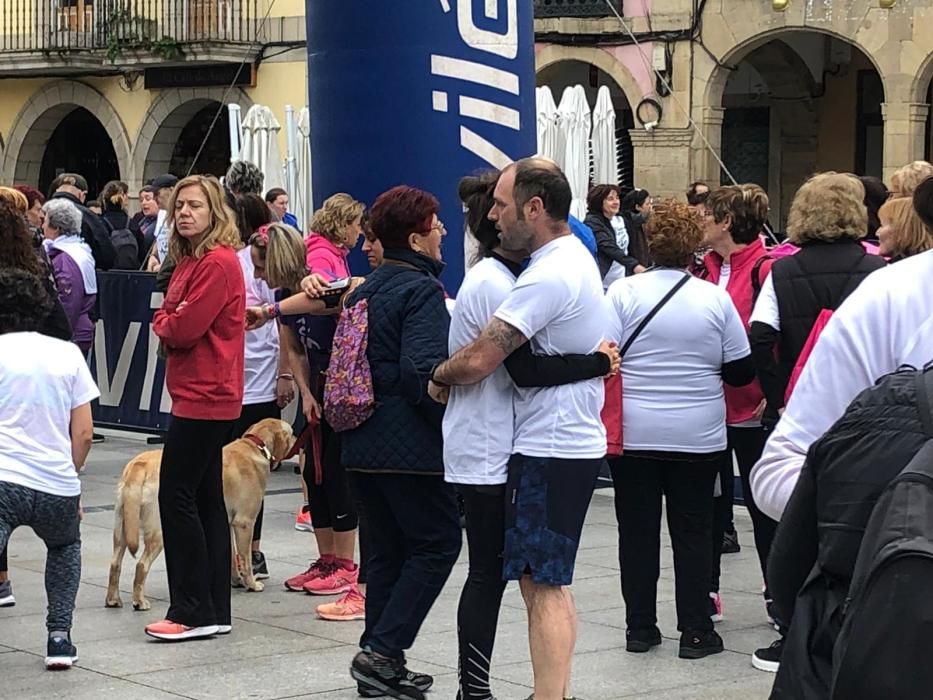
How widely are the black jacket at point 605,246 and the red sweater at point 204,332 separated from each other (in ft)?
22.7

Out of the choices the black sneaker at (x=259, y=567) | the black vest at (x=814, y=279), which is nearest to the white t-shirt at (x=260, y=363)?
the black sneaker at (x=259, y=567)

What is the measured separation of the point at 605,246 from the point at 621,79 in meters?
14.5

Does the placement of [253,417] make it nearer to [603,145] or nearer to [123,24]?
[603,145]

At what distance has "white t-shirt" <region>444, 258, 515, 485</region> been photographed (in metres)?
5.27

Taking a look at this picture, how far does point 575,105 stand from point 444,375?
11670mm

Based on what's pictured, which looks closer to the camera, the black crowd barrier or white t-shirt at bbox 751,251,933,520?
white t-shirt at bbox 751,251,933,520

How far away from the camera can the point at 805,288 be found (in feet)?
21.0

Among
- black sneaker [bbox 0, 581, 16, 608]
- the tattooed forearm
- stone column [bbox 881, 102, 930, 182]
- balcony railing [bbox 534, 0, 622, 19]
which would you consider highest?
balcony railing [bbox 534, 0, 622, 19]

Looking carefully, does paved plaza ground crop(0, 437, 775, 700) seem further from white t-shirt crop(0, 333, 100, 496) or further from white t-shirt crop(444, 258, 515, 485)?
white t-shirt crop(444, 258, 515, 485)

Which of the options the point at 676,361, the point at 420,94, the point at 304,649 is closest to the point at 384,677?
the point at 304,649

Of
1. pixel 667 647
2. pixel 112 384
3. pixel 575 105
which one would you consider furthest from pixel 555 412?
pixel 575 105

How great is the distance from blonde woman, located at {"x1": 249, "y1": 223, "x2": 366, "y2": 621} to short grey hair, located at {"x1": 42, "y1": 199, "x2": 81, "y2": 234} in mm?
3986

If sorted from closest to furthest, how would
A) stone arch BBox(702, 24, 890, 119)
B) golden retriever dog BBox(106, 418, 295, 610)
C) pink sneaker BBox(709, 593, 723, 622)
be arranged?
pink sneaker BBox(709, 593, 723, 622) < golden retriever dog BBox(106, 418, 295, 610) < stone arch BBox(702, 24, 890, 119)

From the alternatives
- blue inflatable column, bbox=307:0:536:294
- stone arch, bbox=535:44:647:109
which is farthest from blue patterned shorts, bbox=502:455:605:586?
stone arch, bbox=535:44:647:109
